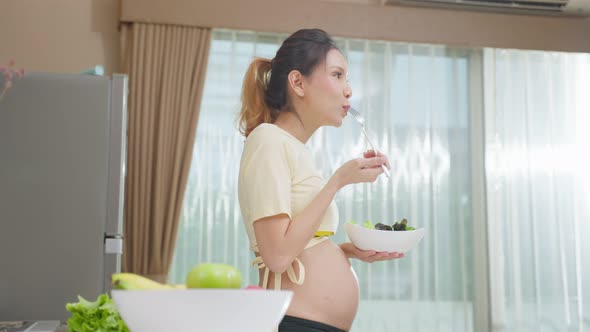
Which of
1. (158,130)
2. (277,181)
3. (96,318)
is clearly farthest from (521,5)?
(96,318)

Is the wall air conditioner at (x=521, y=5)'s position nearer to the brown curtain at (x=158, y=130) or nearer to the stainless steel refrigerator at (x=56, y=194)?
the brown curtain at (x=158, y=130)

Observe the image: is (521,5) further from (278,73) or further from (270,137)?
(270,137)

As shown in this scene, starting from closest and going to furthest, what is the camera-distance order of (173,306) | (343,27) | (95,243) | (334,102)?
(173,306), (334,102), (95,243), (343,27)

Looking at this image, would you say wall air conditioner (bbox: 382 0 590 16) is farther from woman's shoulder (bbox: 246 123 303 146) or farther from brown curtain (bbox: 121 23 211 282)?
woman's shoulder (bbox: 246 123 303 146)

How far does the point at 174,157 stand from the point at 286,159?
225cm

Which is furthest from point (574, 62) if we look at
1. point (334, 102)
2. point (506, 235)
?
point (334, 102)

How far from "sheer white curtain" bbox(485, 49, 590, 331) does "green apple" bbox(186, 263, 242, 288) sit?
343 centimetres

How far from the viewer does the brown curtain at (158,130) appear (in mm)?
3521

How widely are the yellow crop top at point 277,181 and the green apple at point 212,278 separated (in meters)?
0.56

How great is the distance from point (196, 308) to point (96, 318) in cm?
25

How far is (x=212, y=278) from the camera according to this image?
741 millimetres

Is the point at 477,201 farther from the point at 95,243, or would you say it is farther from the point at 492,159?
the point at 95,243

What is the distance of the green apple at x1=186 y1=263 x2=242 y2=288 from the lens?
740 mm

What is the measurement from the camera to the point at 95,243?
2184 millimetres
